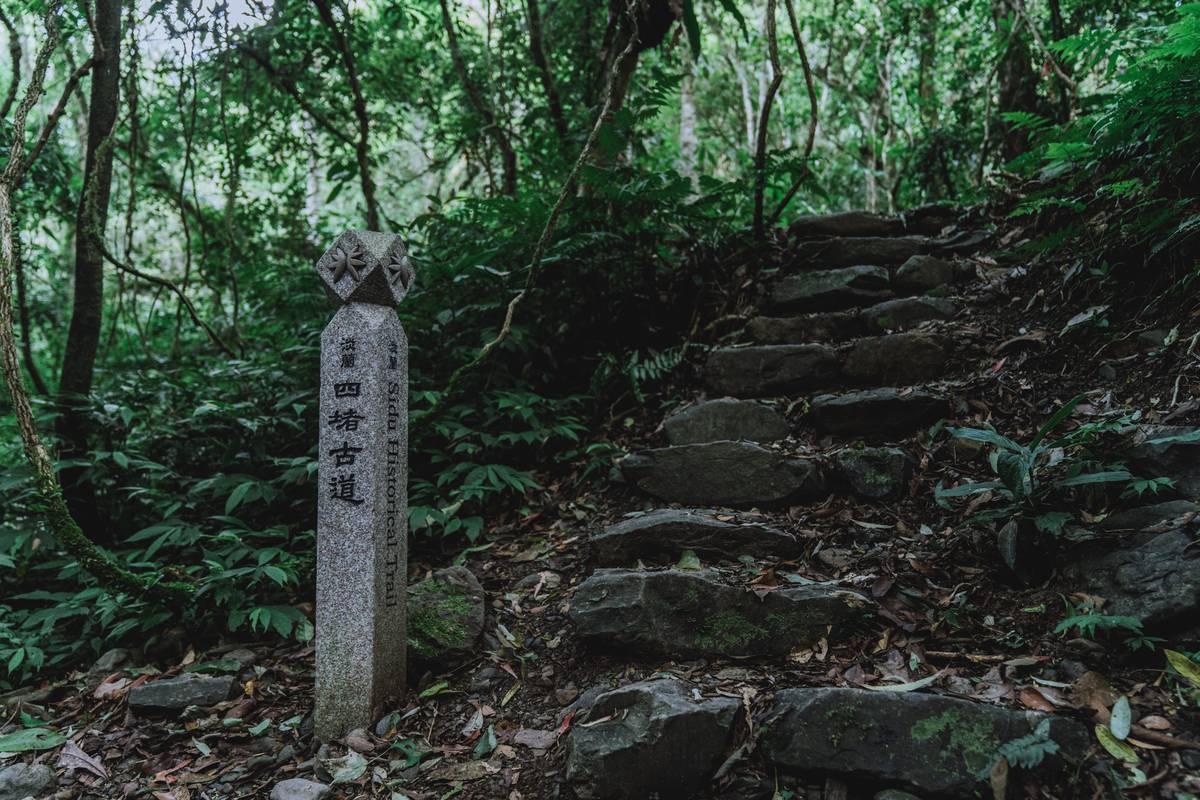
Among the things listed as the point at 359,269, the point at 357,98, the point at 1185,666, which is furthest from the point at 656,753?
the point at 357,98

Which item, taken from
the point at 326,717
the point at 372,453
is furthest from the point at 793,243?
the point at 326,717

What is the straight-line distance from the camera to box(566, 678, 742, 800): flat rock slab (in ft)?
7.29

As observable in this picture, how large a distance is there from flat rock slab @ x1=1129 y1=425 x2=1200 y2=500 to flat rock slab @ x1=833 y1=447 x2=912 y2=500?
0.95 metres

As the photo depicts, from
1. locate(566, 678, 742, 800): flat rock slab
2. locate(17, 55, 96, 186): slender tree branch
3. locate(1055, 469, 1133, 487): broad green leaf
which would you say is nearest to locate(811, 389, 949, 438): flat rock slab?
locate(1055, 469, 1133, 487): broad green leaf

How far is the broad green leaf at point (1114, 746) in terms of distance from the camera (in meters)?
1.90

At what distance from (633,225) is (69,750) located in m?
4.44

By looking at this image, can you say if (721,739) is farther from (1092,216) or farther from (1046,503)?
(1092,216)

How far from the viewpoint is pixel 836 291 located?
17.1 ft

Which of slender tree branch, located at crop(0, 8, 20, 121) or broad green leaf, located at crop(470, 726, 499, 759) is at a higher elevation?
slender tree branch, located at crop(0, 8, 20, 121)

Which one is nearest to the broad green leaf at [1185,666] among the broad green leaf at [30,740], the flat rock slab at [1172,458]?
the flat rock slab at [1172,458]

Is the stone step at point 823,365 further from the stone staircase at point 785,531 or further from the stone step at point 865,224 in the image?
the stone step at point 865,224

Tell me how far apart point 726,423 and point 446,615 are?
2041 millimetres

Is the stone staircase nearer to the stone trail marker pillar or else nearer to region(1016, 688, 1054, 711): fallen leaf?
region(1016, 688, 1054, 711): fallen leaf

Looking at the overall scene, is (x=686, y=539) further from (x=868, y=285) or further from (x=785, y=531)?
(x=868, y=285)
